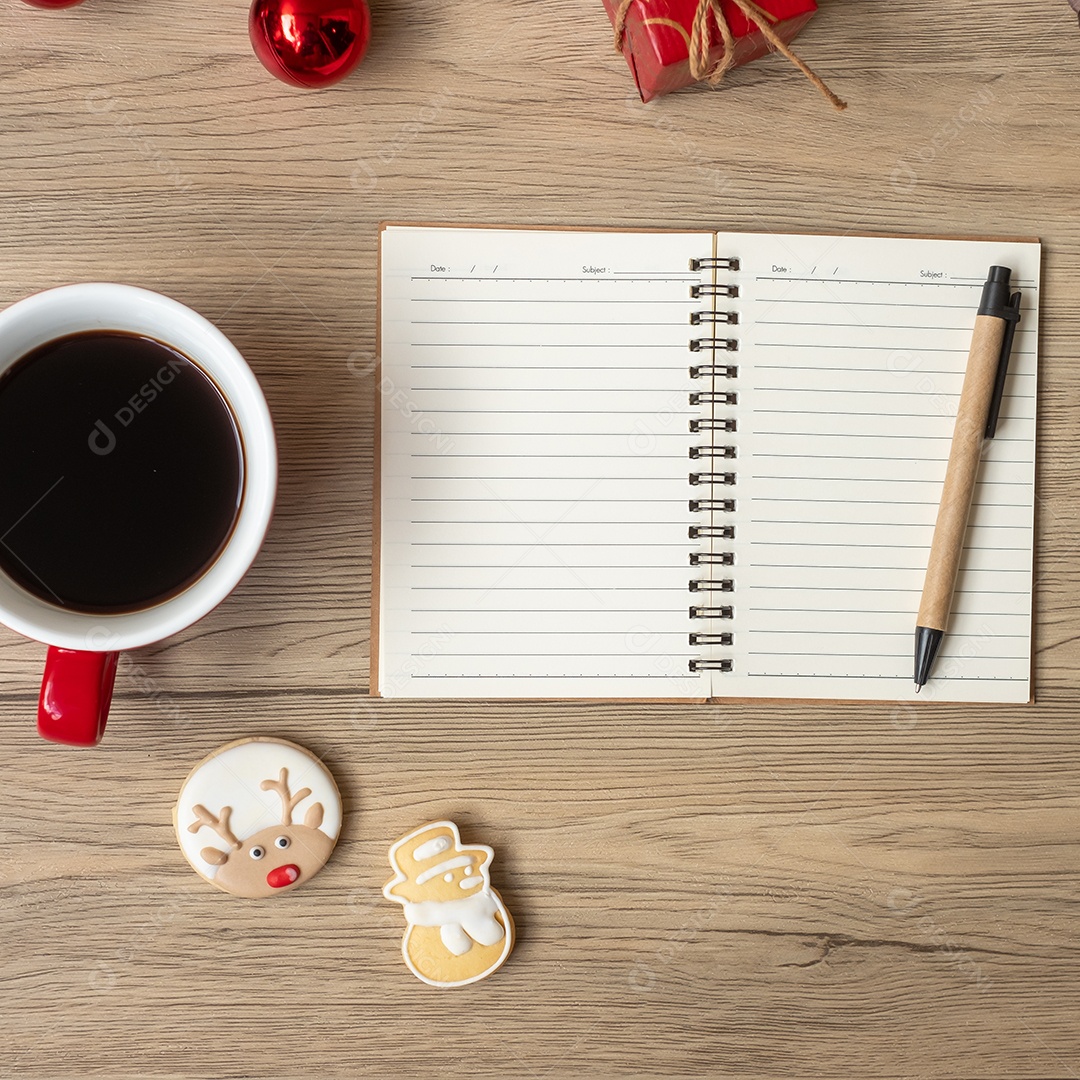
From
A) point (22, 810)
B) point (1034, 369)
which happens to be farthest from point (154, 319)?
point (1034, 369)

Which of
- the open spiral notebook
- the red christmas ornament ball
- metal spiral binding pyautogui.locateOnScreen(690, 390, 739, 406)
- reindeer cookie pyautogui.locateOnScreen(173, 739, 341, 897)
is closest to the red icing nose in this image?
reindeer cookie pyautogui.locateOnScreen(173, 739, 341, 897)

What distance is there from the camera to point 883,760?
0.73 meters

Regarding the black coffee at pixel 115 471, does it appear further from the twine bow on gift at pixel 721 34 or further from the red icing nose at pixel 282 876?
the twine bow on gift at pixel 721 34

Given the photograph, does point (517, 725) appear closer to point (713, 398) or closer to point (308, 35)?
point (713, 398)

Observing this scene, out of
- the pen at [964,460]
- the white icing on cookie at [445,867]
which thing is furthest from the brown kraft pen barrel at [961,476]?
the white icing on cookie at [445,867]

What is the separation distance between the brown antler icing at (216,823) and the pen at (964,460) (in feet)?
1.77

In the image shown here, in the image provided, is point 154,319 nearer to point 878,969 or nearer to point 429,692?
point 429,692

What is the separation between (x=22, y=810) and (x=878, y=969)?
0.67m

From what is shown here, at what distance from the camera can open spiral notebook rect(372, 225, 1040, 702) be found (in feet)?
2.31

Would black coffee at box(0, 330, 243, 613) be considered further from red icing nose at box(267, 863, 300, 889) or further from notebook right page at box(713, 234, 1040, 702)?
notebook right page at box(713, 234, 1040, 702)

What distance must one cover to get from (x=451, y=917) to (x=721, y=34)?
67 centimetres

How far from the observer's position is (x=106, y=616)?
1.92 feet

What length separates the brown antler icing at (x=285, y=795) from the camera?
2.25 feet

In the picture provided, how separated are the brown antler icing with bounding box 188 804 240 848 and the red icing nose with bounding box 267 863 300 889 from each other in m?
0.03
